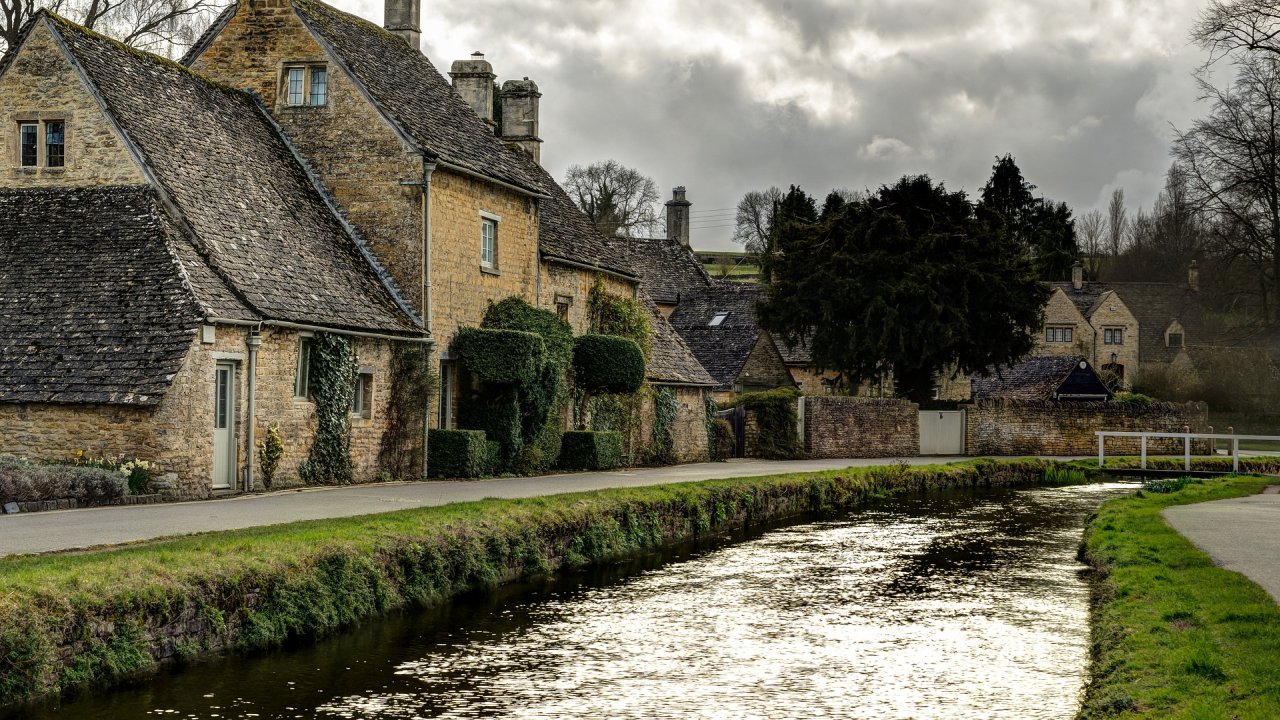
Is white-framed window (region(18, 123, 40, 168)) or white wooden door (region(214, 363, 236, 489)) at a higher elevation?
white-framed window (region(18, 123, 40, 168))

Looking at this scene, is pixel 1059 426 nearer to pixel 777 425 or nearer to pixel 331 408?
pixel 777 425

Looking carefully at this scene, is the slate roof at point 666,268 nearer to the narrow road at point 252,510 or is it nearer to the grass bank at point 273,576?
the narrow road at point 252,510

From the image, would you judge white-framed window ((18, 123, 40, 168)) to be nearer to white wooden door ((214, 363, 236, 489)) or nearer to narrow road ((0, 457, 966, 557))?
white wooden door ((214, 363, 236, 489))

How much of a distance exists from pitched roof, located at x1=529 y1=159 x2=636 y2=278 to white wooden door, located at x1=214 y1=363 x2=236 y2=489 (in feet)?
40.1

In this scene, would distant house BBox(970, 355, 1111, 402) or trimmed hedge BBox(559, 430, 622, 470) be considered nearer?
trimmed hedge BBox(559, 430, 622, 470)

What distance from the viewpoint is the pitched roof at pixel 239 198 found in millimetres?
22453

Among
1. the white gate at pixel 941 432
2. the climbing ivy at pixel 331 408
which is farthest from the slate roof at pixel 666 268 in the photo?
the climbing ivy at pixel 331 408

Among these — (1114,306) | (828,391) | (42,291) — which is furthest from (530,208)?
(1114,306)

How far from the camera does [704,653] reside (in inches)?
477

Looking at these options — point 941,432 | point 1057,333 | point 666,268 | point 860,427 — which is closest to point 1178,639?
point 860,427

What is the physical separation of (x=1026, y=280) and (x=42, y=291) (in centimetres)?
3501

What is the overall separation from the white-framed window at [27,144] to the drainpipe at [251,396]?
574 centimetres

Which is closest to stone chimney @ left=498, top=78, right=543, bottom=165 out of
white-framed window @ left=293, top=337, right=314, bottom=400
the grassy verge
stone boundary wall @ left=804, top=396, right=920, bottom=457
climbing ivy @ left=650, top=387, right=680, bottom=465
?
climbing ivy @ left=650, top=387, right=680, bottom=465

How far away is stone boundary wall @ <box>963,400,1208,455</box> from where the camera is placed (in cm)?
4828
